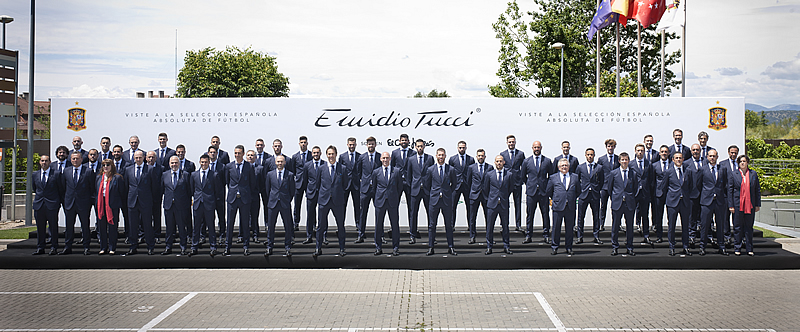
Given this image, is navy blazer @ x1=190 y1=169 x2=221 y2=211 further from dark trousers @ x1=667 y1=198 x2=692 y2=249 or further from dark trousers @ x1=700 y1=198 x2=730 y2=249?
dark trousers @ x1=700 y1=198 x2=730 y2=249

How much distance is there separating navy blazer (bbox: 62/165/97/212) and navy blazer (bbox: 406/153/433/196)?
5.37m

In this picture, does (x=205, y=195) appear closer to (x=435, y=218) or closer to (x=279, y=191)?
(x=279, y=191)

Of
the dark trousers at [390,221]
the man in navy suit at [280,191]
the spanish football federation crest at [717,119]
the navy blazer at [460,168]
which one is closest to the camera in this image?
the man in navy suit at [280,191]

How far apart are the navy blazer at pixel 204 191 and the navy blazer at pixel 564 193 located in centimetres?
546

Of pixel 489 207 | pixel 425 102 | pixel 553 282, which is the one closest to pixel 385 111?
pixel 425 102

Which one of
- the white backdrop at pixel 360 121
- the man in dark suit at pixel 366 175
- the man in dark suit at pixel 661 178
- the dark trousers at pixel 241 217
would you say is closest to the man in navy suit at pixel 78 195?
the dark trousers at pixel 241 217

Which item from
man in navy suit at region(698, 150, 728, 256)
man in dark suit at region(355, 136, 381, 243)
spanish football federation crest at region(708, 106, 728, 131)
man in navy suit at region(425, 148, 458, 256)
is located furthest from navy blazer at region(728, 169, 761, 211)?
man in dark suit at region(355, 136, 381, 243)

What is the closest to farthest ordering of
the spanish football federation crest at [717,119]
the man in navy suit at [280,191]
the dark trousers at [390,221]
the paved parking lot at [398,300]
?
the paved parking lot at [398,300]
the man in navy suit at [280,191]
the dark trousers at [390,221]
the spanish football federation crest at [717,119]

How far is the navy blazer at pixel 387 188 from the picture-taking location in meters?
10.6

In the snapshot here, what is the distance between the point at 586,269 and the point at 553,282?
1.31 meters

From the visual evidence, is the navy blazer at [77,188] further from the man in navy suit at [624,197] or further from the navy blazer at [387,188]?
the man in navy suit at [624,197]

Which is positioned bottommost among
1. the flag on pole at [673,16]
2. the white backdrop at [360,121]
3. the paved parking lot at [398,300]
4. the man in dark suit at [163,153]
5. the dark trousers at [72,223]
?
the paved parking lot at [398,300]

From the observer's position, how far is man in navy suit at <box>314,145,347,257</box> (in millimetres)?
10445

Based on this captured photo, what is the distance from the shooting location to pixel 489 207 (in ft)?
34.4
